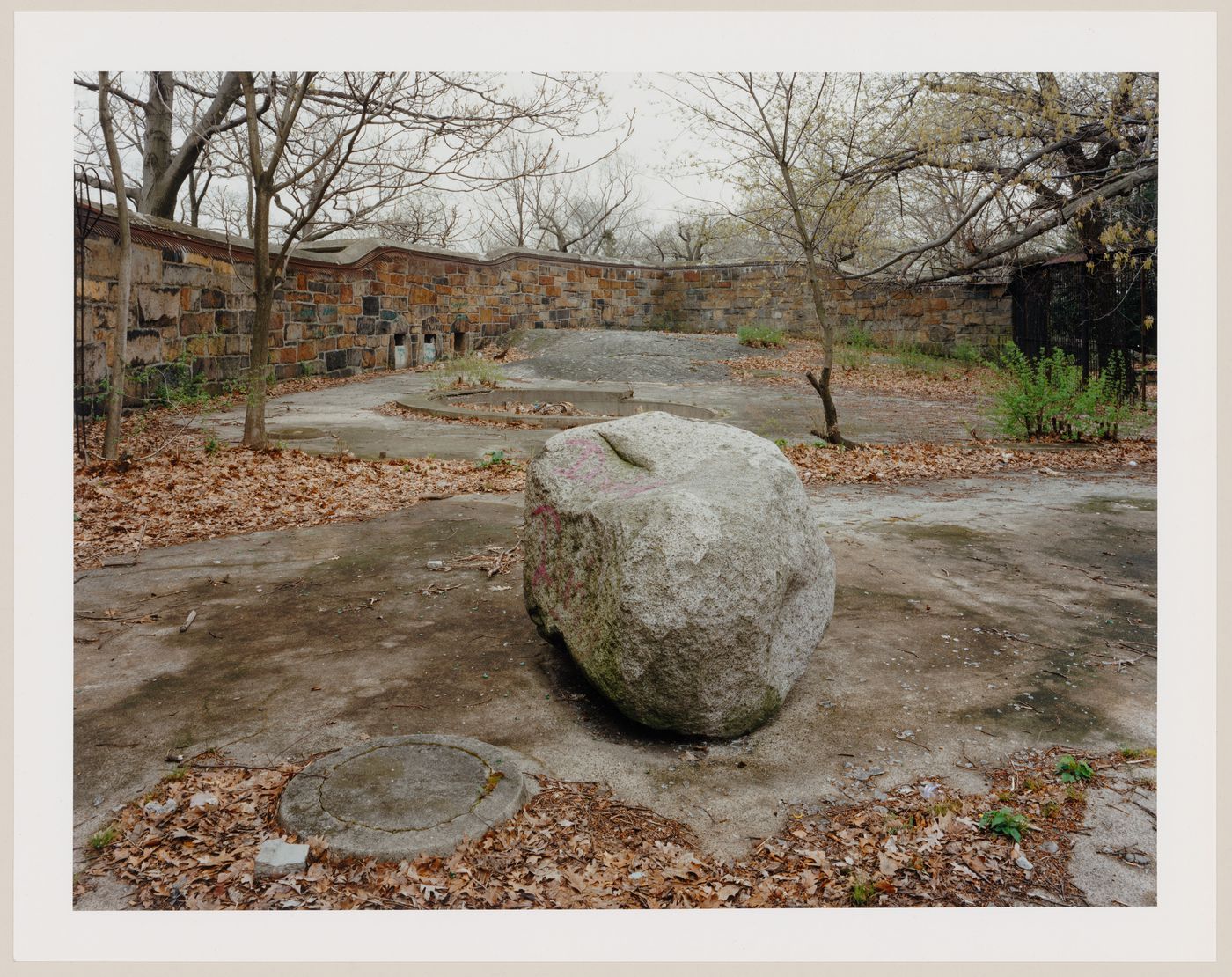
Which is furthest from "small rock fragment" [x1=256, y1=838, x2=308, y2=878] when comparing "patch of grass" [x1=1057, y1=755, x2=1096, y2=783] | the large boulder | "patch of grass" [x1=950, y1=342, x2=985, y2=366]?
"patch of grass" [x1=950, y1=342, x2=985, y2=366]

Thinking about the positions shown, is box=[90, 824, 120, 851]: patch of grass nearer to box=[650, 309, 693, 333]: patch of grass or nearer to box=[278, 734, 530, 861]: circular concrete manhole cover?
box=[278, 734, 530, 861]: circular concrete manhole cover

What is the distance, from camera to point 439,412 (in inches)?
470

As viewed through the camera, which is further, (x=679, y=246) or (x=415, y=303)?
(x=679, y=246)

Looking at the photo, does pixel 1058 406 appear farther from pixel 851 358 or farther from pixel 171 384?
pixel 171 384

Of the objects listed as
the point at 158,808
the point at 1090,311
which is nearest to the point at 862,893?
the point at 158,808

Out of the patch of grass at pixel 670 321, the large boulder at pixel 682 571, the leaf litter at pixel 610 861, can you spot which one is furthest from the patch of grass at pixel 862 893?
the patch of grass at pixel 670 321

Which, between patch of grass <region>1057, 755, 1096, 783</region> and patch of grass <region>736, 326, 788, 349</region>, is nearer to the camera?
patch of grass <region>1057, 755, 1096, 783</region>

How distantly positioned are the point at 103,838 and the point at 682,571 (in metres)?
1.96

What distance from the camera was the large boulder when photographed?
122 inches

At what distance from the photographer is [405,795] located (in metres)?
2.82

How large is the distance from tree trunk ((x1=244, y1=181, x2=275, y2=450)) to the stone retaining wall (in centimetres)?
145
